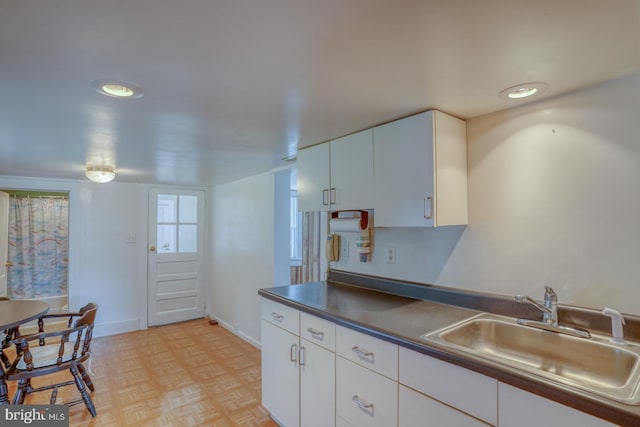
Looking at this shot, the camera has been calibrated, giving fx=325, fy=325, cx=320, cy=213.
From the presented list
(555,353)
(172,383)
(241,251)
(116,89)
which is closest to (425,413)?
(555,353)

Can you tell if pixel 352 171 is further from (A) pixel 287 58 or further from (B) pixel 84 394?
(B) pixel 84 394

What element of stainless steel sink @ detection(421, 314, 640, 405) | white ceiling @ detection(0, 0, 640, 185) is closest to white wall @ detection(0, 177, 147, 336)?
white ceiling @ detection(0, 0, 640, 185)

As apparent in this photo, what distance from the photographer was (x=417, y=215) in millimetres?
1663

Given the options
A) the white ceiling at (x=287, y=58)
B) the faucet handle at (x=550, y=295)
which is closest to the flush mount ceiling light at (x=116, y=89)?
the white ceiling at (x=287, y=58)

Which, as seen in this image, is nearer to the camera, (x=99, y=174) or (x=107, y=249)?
(x=99, y=174)

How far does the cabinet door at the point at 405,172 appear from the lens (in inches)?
63.9

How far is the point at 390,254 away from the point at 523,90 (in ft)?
3.91

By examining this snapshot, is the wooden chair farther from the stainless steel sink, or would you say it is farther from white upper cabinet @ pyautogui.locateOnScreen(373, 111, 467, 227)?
the stainless steel sink

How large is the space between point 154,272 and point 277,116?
368 cm

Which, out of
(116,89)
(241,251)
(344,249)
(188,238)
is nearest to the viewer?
(116,89)

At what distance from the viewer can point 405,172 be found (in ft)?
5.64

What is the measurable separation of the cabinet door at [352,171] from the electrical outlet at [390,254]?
0.40 metres

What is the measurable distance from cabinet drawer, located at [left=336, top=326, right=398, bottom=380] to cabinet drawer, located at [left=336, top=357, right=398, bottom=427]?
0.03m

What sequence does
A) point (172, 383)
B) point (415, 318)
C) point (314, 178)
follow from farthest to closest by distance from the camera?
point (172, 383)
point (314, 178)
point (415, 318)
